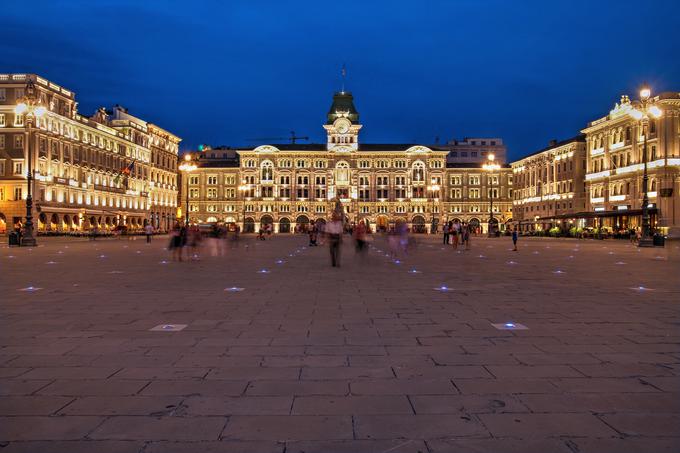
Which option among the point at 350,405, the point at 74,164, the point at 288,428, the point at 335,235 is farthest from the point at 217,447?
the point at 74,164

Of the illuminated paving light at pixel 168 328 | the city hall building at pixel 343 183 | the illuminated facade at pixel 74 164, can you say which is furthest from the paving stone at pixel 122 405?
the city hall building at pixel 343 183

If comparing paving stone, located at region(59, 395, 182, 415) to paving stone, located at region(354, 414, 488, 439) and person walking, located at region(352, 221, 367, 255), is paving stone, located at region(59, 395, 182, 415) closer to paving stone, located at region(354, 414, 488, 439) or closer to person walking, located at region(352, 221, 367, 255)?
paving stone, located at region(354, 414, 488, 439)

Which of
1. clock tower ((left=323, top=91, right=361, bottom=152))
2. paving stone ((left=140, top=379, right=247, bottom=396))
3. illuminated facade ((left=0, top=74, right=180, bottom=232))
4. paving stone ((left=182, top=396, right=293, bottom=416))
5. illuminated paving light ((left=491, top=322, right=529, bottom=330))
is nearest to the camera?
paving stone ((left=182, top=396, right=293, bottom=416))

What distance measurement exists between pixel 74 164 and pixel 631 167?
216ft

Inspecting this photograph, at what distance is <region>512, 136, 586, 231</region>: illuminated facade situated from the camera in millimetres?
82062

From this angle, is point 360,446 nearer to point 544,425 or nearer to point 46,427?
point 544,425

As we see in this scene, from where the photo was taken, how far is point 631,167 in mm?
64312

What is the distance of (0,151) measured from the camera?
61.7m

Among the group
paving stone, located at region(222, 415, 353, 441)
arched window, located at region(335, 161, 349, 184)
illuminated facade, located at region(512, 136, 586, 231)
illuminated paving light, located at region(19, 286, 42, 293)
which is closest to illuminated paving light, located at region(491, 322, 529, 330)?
paving stone, located at region(222, 415, 353, 441)

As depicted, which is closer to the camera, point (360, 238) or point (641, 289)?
point (641, 289)

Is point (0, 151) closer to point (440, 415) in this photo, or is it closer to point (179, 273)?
point (179, 273)

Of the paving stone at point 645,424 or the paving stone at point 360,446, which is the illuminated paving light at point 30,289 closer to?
→ the paving stone at point 360,446

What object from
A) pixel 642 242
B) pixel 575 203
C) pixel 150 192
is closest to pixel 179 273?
pixel 642 242

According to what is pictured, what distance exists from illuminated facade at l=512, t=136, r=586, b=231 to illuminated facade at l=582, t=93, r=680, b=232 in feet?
17.1
